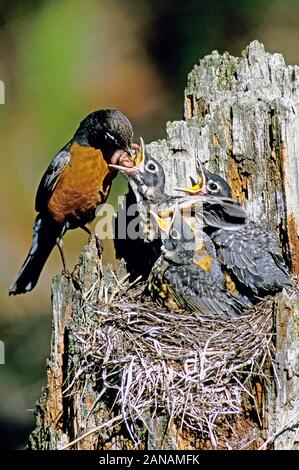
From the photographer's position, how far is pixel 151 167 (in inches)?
311

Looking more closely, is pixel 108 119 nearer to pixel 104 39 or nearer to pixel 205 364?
pixel 104 39

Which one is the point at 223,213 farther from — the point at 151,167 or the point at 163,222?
the point at 151,167

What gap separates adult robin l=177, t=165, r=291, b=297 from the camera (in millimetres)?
7598

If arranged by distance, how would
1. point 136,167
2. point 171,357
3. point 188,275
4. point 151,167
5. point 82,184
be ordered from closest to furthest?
point 171,357 → point 188,275 → point 151,167 → point 136,167 → point 82,184

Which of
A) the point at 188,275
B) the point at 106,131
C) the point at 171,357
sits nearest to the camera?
the point at 171,357

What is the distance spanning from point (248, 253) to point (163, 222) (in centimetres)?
59

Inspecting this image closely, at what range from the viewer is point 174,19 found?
32.9 ft

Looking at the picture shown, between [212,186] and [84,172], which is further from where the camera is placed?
[84,172]

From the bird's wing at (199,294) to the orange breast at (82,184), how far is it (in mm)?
Answer: 1598

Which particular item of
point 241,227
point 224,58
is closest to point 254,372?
point 241,227

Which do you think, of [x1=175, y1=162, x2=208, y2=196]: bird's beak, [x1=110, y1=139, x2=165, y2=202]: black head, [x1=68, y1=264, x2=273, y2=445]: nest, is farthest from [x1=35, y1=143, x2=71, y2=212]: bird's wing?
[x1=68, y1=264, x2=273, y2=445]: nest

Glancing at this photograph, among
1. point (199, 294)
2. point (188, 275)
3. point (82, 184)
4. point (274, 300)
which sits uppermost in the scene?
point (82, 184)

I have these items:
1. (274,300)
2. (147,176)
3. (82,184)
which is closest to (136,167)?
(147,176)

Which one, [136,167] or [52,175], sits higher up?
[52,175]
